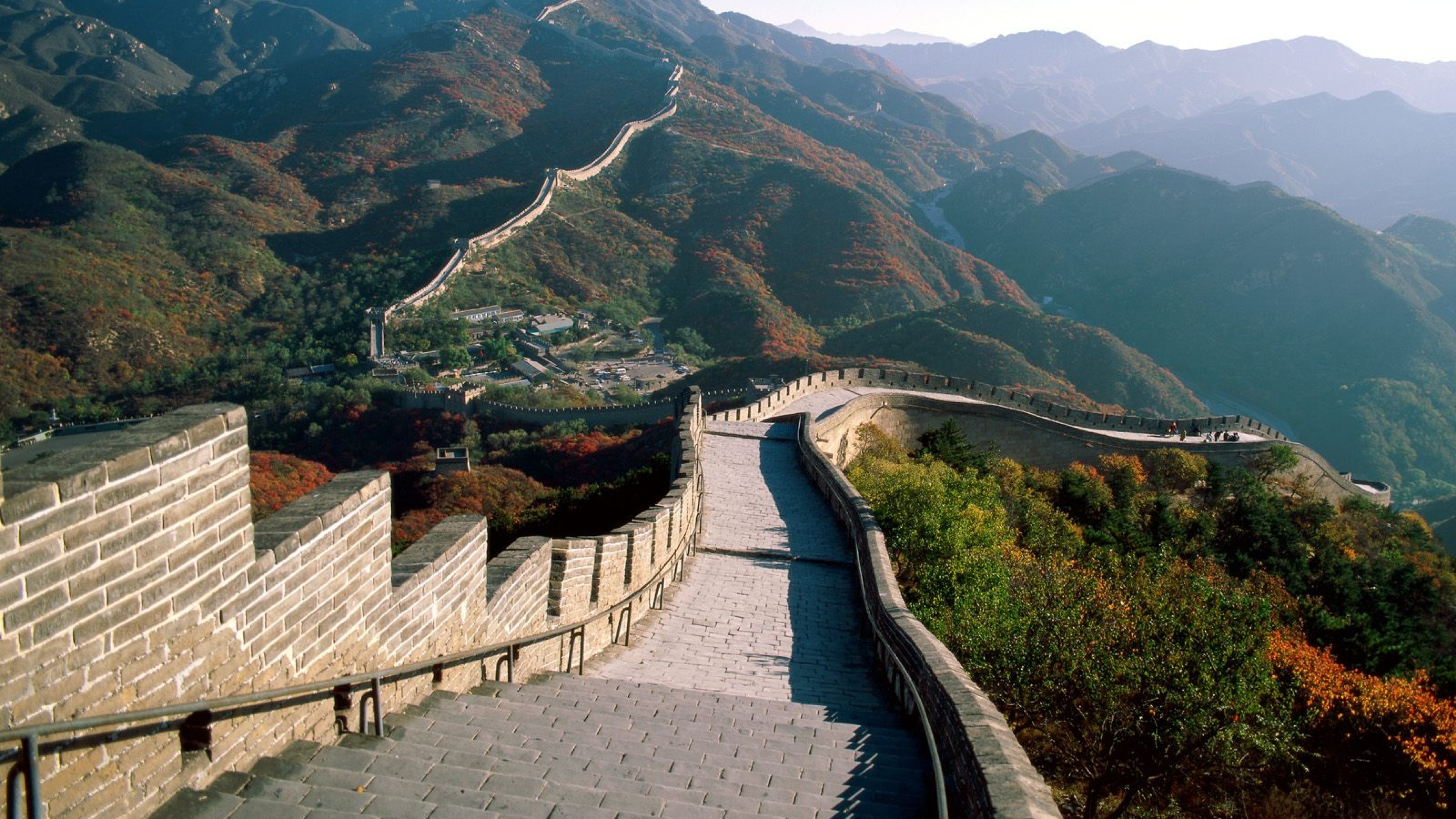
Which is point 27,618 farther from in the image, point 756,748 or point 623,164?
point 623,164

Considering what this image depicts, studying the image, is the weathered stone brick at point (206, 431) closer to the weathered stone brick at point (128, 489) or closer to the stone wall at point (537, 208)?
the weathered stone brick at point (128, 489)

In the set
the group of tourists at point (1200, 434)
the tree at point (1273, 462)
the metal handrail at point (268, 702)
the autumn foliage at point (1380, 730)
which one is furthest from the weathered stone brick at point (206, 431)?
the tree at point (1273, 462)

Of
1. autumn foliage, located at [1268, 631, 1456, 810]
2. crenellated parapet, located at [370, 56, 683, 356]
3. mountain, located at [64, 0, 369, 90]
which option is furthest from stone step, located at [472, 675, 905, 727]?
mountain, located at [64, 0, 369, 90]

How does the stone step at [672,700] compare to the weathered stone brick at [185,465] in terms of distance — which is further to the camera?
the stone step at [672,700]

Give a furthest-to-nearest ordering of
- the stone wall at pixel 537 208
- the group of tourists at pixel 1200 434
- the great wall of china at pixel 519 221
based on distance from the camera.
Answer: the stone wall at pixel 537 208 < the great wall of china at pixel 519 221 < the group of tourists at pixel 1200 434

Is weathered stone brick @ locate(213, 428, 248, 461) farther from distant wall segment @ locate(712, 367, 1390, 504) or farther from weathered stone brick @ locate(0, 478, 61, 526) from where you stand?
distant wall segment @ locate(712, 367, 1390, 504)
